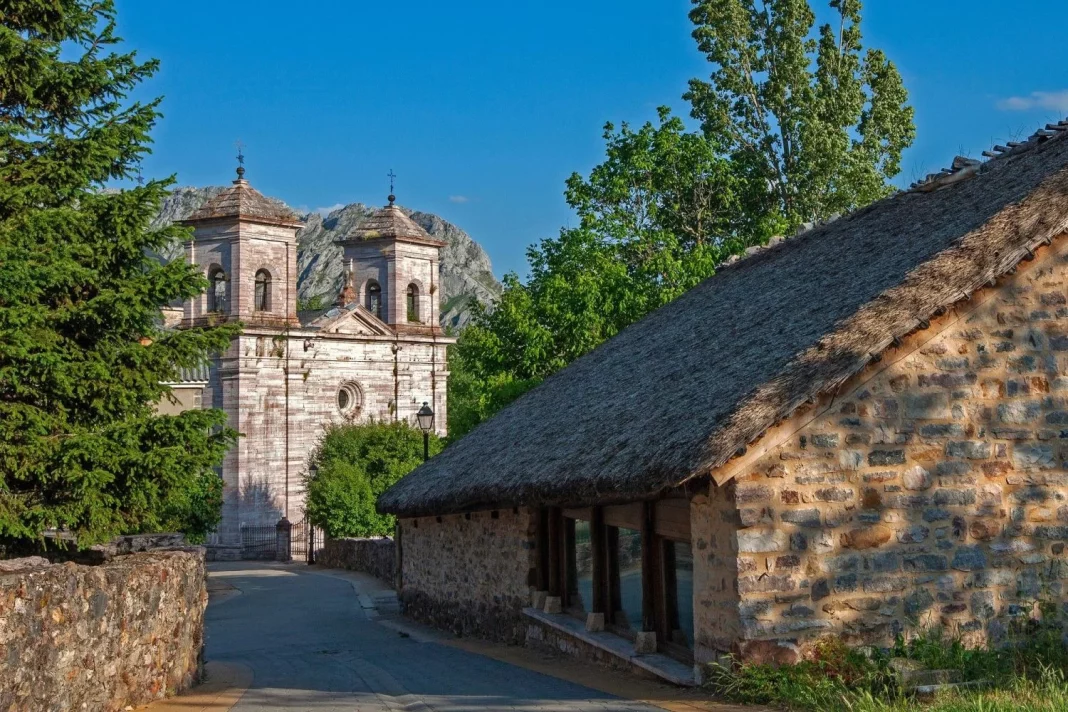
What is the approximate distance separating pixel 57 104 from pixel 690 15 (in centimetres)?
2546

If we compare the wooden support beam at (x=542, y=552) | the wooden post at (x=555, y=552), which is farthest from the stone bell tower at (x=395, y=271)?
the wooden post at (x=555, y=552)

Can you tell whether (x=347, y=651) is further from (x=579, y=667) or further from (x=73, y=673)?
(x=73, y=673)

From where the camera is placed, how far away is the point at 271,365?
43406mm

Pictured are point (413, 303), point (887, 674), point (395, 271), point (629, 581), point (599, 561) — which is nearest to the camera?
point (887, 674)

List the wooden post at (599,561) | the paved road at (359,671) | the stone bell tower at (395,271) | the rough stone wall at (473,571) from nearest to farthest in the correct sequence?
the paved road at (359,671) < the wooden post at (599,561) < the rough stone wall at (473,571) < the stone bell tower at (395,271)

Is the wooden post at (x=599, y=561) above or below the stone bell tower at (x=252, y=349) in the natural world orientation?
below

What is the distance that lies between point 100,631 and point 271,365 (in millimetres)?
34746

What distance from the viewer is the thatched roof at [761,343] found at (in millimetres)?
9258

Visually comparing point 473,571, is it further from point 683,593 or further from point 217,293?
point 217,293

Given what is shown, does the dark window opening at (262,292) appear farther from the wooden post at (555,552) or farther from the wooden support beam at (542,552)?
the wooden post at (555,552)

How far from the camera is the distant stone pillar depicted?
39.7 meters

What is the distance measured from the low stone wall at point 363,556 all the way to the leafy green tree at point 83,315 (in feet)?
47.7

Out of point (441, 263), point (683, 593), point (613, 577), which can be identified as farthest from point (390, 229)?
point (441, 263)

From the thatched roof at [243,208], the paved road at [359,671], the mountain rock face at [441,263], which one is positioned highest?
the mountain rock face at [441,263]
